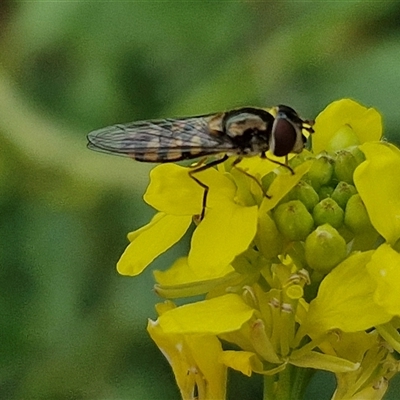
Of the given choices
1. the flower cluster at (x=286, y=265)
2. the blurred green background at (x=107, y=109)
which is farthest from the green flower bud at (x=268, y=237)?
the blurred green background at (x=107, y=109)

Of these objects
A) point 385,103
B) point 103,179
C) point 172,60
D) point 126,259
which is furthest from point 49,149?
point 126,259

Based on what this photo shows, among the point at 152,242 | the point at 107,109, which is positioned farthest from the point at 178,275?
the point at 107,109

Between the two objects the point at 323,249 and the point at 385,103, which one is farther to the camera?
the point at 385,103

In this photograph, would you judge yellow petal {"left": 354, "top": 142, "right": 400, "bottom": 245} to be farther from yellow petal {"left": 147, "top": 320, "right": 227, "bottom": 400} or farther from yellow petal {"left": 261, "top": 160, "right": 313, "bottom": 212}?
yellow petal {"left": 147, "top": 320, "right": 227, "bottom": 400}

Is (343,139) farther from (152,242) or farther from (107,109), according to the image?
(107,109)

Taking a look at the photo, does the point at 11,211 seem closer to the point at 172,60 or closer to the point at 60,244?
the point at 60,244

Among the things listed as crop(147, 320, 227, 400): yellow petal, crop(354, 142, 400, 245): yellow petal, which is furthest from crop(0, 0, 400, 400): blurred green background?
crop(354, 142, 400, 245): yellow petal

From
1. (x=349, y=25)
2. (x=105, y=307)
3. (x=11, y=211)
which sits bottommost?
(x=105, y=307)
